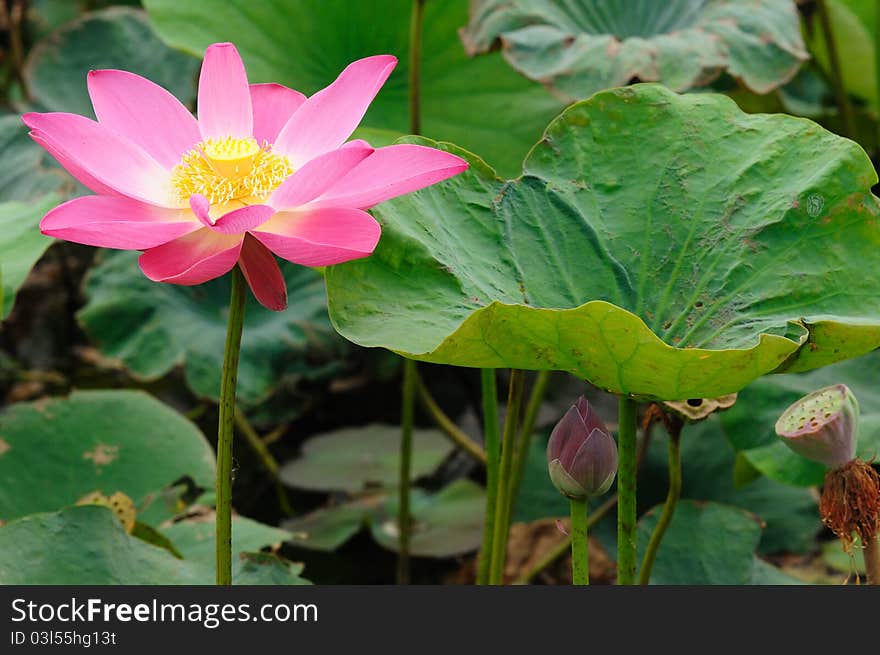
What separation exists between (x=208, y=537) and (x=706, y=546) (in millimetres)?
593

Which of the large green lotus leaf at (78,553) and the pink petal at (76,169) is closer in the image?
the pink petal at (76,169)

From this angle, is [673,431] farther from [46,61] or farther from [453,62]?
[46,61]

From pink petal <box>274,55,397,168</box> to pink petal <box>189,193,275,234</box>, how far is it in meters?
0.15

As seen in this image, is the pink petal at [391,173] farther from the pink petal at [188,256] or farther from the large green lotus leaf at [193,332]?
the large green lotus leaf at [193,332]

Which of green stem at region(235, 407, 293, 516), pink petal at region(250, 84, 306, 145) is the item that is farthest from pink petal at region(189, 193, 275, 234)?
green stem at region(235, 407, 293, 516)

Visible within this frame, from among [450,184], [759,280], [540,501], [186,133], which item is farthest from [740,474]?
[186,133]

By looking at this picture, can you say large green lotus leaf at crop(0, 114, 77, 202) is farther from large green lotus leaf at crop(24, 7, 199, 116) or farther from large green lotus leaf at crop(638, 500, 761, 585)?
large green lotus leaf at crop(638, 500, 761, 585)

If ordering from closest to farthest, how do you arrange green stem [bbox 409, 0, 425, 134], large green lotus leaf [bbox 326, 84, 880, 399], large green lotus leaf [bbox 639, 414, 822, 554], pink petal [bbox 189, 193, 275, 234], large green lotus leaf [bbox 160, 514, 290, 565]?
pink petal [bbox 189, 193, 275, 234] → large green lotus leaf [bbox 326, 84, 880, 399] → large green lotus leaf [bbox 160, 514, 290, 565] → green stem [bbox 409, 0, 425, 134] → large green lotus leaf [bbox 639, 414, 822, 554]

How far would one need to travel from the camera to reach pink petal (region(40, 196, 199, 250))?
689mm

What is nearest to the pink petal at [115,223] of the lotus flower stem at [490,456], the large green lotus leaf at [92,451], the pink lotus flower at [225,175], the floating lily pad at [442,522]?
the pink lotus flower at [225,175]

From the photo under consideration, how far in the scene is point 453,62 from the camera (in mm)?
1533

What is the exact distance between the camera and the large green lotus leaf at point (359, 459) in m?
1.79

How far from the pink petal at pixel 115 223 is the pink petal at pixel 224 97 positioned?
0.39ft
